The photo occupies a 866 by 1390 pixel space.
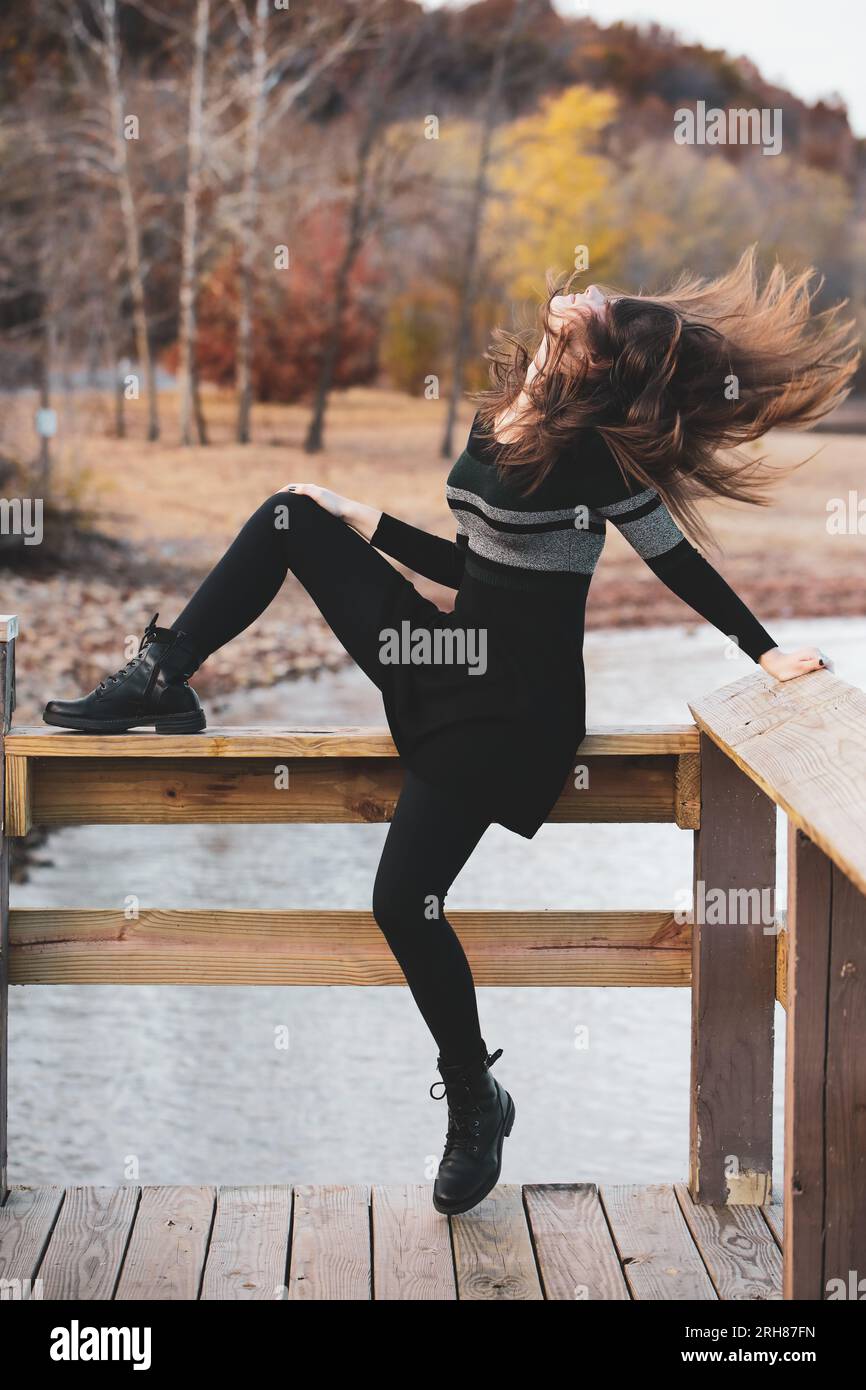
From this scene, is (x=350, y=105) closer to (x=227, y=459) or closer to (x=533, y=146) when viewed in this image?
(x=533, y=146)

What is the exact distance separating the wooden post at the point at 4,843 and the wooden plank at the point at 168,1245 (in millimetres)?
251

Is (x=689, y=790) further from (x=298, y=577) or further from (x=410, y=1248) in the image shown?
(x=410, y=1248)

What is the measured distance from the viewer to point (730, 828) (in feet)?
8.26

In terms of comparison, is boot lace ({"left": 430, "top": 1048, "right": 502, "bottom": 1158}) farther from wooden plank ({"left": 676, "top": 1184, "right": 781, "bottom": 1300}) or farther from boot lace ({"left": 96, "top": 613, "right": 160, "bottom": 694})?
boot lace ({"left": 96, "top": 613, "right": 160, "bottom": 694})

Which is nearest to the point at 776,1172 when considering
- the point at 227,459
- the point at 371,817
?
the point at 371,817

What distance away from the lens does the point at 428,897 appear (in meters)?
2.31

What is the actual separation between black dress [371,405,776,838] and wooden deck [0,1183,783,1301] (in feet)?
2.09

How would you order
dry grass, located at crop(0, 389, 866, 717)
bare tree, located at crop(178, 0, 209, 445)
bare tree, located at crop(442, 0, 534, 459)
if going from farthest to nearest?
bare tree, located at crop(442, 0, 534, 459) < bare tree, located at crop(178, 0, 209, 445) < dry grass, located at crop(0, 389, 866, 717)

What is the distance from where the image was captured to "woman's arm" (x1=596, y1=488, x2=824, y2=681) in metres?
2.26

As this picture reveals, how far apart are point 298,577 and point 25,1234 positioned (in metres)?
1.09

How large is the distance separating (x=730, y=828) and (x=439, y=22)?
74.1ft

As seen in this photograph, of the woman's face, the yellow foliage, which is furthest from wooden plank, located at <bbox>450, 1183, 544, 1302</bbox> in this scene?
the yellow foliage

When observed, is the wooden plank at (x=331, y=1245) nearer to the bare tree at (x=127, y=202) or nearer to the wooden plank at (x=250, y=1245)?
the wooden plank at (x=250, y=1245)

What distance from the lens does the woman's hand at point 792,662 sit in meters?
2.19
